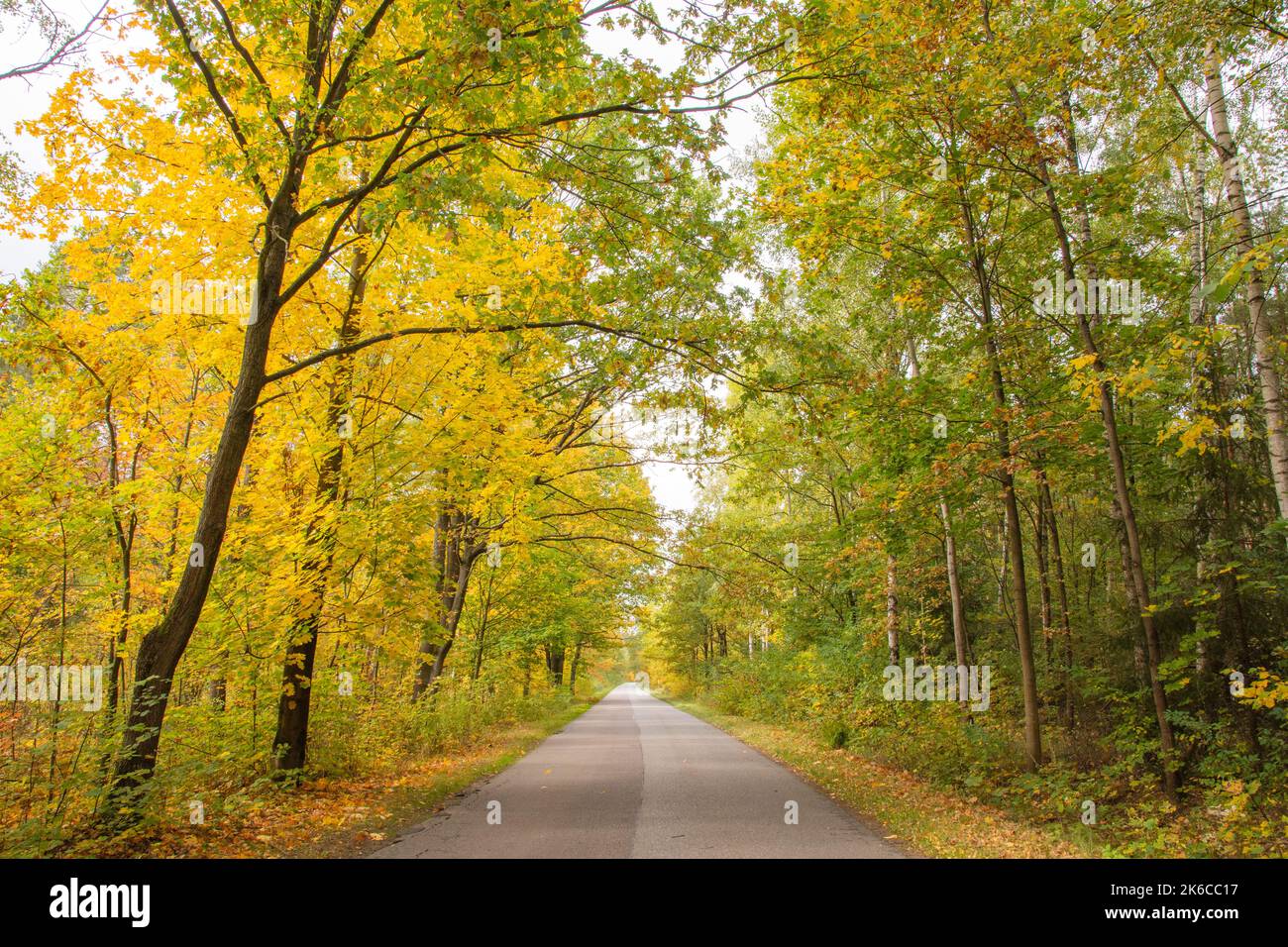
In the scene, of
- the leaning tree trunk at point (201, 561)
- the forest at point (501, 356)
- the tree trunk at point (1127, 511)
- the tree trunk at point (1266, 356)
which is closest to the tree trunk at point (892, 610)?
the forest at point (501, 356)

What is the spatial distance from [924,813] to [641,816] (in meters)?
3.40

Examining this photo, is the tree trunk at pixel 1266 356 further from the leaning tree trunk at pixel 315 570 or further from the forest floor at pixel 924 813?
the leaning tree trunk at pixel 315 570

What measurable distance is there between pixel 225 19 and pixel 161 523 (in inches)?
260

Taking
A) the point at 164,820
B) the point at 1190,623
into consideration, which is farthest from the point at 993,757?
the point at 164,820

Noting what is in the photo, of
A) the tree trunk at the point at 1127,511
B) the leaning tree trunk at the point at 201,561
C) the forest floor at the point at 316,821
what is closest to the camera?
the forest floor at the point at 316,821

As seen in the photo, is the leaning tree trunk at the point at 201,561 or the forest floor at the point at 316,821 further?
the leaning tree trunk at the point at 201,561

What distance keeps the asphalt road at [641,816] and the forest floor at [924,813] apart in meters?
0.35

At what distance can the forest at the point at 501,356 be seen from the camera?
667 centimetres

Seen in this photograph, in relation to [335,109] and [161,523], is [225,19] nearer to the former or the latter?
[335,109]

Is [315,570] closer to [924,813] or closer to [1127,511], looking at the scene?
[924,813]

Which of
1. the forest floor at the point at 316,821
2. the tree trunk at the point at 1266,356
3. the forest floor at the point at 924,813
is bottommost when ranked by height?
the forest floor at the point at 924,813

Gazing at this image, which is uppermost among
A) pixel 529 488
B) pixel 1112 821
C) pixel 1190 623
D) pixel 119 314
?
pixel 119 314

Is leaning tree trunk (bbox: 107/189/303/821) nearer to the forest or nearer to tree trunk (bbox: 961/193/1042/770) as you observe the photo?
the forest
